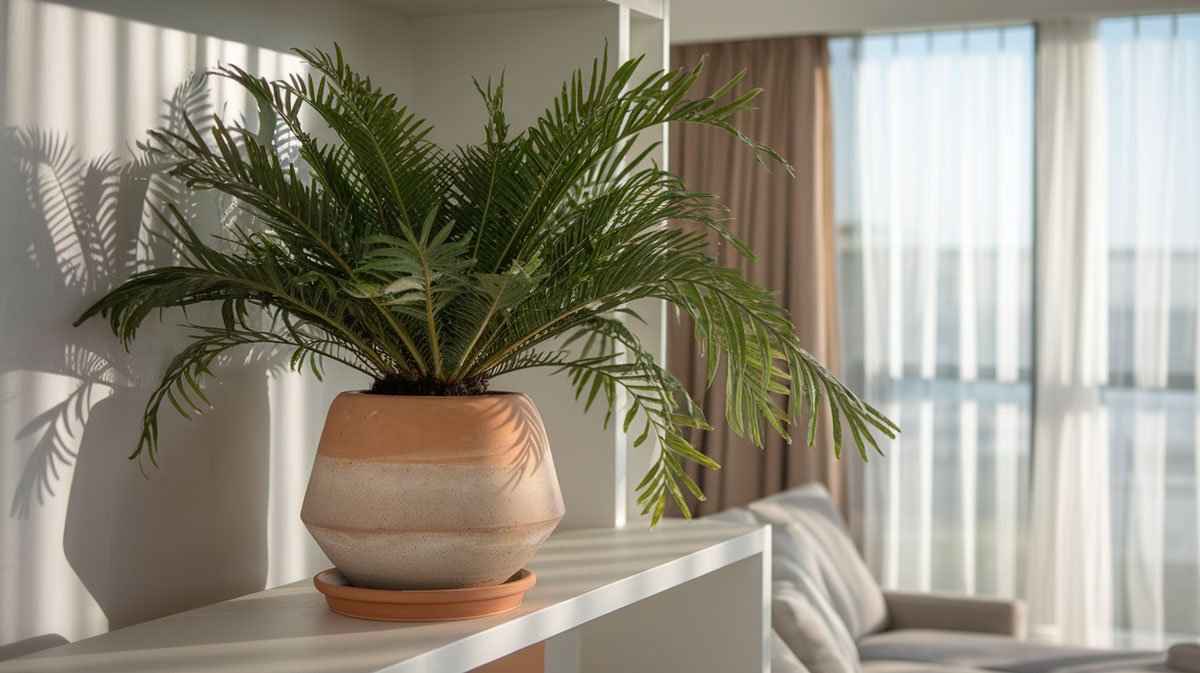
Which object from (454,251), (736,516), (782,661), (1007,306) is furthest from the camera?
(1007,306)

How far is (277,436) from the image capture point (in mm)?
1634

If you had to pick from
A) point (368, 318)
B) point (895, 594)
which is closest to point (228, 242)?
point (368, 318)

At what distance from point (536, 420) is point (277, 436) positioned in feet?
1.38

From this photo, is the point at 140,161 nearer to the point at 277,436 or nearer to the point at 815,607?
the point at 277,436

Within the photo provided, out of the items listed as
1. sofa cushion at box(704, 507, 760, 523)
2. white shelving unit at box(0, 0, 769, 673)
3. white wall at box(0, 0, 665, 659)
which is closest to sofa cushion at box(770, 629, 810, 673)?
sofa cushion at box(704, 507, 760, 523)

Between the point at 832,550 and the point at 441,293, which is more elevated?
the point at 441,293

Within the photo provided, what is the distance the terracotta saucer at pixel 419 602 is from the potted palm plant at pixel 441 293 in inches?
0.8

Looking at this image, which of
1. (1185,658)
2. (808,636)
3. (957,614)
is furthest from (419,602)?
(957,614)

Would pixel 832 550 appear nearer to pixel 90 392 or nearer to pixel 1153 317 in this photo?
pixel 1153 317

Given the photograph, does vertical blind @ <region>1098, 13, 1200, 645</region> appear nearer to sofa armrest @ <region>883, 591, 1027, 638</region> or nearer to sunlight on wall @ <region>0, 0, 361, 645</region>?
sofa armrest @ <region>883, 591, 1027, 638</region>

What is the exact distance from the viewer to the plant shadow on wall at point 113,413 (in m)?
1.28

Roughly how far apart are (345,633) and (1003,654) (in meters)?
3.03

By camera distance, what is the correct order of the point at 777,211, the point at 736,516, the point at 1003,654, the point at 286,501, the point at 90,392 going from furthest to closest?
the point at 777,211
the point at 1003,654
the point at 736,516
the point at 286,501
the point at 90,392

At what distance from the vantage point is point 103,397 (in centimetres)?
137
